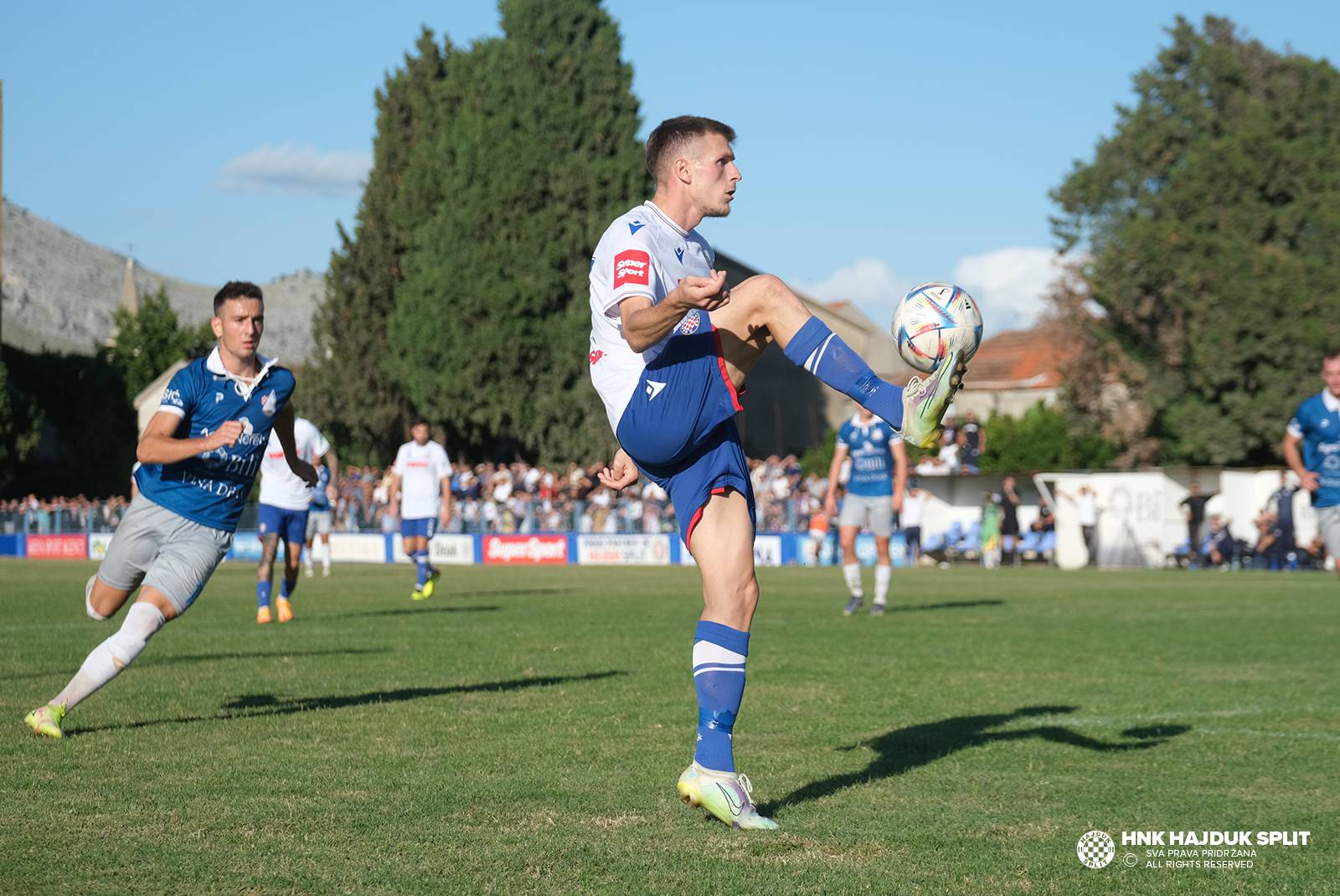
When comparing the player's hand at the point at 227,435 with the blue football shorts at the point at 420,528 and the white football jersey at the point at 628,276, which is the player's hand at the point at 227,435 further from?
the blue football shorts at the point at 420,528

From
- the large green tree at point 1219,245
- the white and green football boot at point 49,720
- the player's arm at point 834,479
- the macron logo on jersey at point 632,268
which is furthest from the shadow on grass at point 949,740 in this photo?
the large green tree at point 1219,245

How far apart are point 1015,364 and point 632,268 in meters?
74.7

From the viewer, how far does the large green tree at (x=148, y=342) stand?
76438 millimetres

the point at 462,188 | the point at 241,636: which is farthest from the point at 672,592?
the point at 462,188

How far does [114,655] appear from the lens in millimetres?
7352

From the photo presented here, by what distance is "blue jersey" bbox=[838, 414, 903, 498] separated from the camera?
16953 mm

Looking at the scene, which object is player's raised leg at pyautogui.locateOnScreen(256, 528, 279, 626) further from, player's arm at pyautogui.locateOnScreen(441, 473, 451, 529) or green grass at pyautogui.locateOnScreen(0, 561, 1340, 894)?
player's arm at pyautogui.locateOnScreen(441, 473, 451, 529)

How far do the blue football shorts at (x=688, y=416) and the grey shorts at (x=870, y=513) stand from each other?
1148cm

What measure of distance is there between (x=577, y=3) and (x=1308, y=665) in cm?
4964

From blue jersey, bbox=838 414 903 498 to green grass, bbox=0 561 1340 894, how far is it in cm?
299

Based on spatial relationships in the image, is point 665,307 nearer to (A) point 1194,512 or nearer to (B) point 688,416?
(B) point 688,416

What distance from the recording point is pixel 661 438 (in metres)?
5.45

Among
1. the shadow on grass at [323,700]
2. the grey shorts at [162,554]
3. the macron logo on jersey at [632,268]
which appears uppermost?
the macron logo on jersey at [632,268]

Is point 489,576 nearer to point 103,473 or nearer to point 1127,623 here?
point 1127,623
